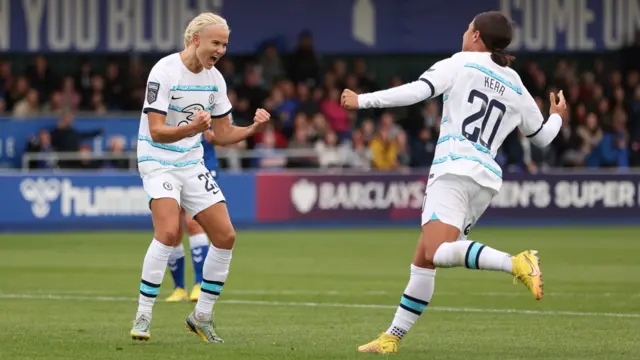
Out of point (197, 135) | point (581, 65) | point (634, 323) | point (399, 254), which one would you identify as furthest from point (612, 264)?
point (581, 65)

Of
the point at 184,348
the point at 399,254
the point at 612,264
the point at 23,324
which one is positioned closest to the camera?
the point at 184,348

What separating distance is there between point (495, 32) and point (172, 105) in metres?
2.49

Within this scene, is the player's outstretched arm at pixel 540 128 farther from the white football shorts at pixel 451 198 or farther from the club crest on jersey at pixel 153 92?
the club crest on jersey at pixel 153 92

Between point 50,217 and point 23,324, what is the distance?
41.8 feet

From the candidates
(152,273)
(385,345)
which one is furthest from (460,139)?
(152,273)

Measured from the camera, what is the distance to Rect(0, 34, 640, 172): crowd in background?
86.4 feet

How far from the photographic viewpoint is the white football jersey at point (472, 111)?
905 centimetres

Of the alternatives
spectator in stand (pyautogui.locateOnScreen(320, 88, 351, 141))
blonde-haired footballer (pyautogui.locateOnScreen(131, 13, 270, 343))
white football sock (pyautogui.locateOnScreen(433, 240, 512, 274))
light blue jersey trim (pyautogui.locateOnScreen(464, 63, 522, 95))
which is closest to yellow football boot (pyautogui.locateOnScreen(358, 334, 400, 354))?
white football sock (pyautogui.locateOnScreen(433, 240, 512, 274))

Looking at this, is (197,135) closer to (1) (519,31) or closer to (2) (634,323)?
(2) (634,323)

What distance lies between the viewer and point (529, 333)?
1084 centimetres

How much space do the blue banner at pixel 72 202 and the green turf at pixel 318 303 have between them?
1335 mm

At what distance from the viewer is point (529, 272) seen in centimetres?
837

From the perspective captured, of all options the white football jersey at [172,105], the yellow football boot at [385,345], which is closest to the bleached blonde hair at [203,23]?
the white football jersey at [172,105]

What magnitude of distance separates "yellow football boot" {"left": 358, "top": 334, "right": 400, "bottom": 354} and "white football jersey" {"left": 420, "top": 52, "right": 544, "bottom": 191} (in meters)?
1.17
